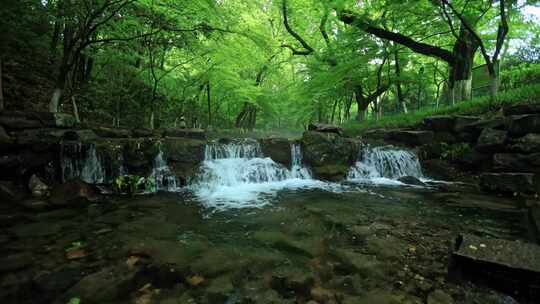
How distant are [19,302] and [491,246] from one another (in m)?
5.69

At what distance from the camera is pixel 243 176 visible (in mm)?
10219

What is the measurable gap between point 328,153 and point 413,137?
4.37 meters

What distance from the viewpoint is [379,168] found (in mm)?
11430

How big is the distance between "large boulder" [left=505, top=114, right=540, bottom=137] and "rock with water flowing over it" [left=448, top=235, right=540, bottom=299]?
7.37 metres

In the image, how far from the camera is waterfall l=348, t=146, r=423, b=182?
11.0 m

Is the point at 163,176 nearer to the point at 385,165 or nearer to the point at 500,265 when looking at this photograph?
the point at 500,265

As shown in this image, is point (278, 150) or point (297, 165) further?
point (278, 150)

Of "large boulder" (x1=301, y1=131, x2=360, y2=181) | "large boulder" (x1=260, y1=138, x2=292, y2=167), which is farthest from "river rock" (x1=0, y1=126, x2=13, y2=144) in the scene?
"large boulder" (x1=301, y1=131, x2=360, y2=181)

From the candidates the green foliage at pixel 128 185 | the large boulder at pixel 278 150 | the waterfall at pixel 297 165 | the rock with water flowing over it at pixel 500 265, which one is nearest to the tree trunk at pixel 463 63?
the waterfall at pixel 297 165

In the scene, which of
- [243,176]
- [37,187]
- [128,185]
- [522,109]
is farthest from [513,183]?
[37,187]

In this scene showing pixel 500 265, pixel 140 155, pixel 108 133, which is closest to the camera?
pixel 500 265

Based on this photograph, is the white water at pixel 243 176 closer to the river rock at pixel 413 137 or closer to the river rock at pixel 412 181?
the river rock at pixel 412 181

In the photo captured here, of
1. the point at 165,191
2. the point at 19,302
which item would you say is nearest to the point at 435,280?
the point at 19,302

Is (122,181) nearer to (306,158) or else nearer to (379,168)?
(306,158)
